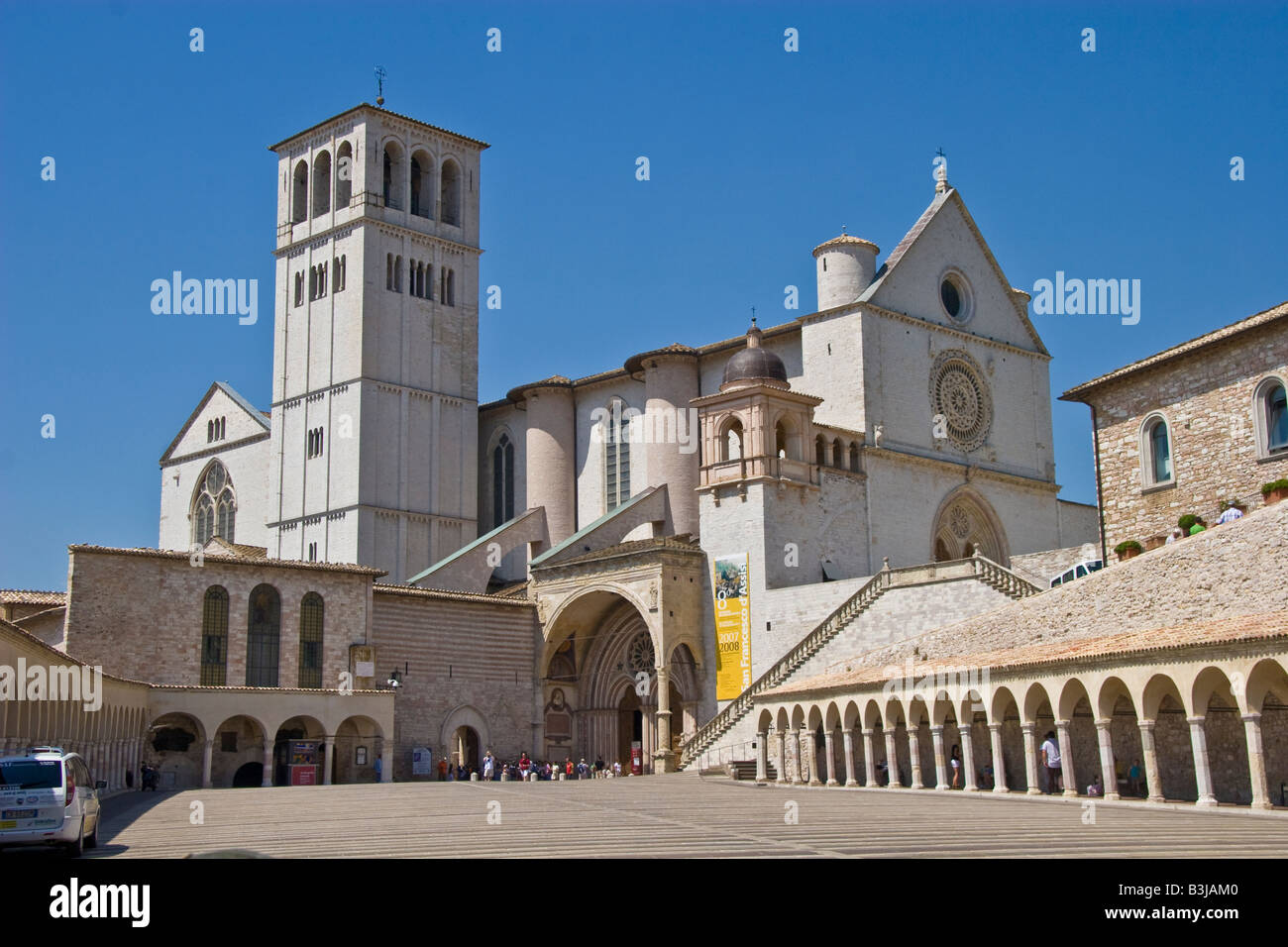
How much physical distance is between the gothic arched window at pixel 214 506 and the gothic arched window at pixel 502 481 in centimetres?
1224

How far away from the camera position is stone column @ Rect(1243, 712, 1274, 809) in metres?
20.6

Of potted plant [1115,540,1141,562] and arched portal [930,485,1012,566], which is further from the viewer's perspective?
arched portal [930,485,1012,566]

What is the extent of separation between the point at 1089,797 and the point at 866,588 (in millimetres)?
14650

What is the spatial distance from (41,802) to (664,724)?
2956 cm

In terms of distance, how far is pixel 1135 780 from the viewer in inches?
1001

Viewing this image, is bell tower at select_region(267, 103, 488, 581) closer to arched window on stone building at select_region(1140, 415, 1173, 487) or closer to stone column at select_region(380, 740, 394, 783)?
stone column at select_region(380, 740, 394, 783)

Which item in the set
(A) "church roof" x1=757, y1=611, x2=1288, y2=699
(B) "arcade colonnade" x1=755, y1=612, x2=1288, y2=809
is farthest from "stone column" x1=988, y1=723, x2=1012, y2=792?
(A) "church roof" x1=757, y1=611, x2=1288, y2=699

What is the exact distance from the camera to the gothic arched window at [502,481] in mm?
59156

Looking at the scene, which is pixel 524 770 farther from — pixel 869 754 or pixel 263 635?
pixel 869 754

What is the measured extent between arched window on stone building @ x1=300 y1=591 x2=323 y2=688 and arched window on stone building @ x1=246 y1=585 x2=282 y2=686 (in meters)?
0.71

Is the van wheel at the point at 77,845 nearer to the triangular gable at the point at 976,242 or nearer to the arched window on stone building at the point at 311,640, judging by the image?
the arched window on stone building at the point at 311,640

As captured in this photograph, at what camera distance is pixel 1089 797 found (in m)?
24.9

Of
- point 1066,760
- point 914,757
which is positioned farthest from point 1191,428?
point 1066,760
